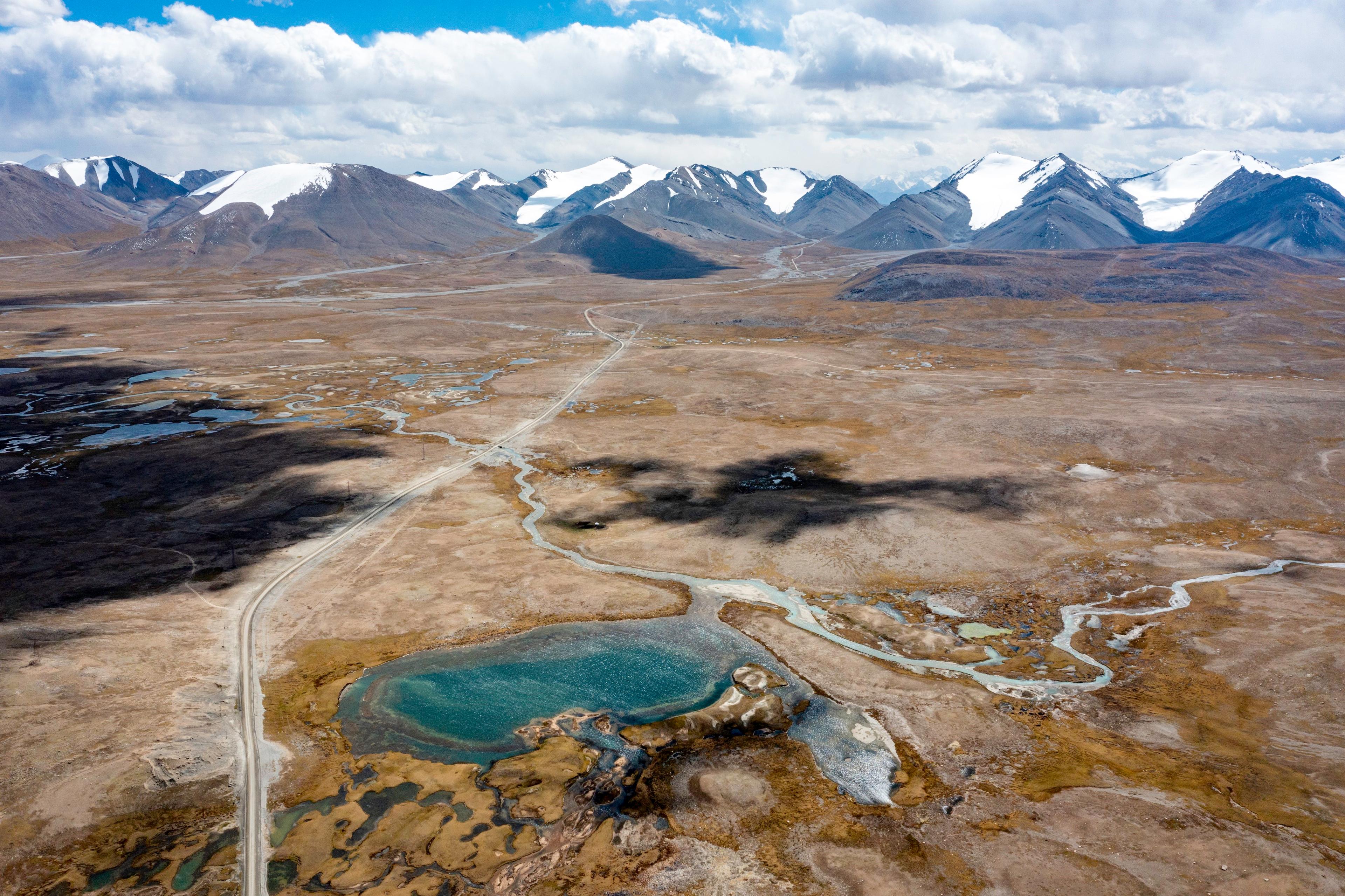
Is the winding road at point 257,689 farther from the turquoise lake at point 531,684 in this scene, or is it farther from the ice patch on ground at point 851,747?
the ice patch on ground at point 851,747

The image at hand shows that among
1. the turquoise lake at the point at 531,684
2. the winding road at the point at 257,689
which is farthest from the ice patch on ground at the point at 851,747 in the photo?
the winding road at the point at 257,689

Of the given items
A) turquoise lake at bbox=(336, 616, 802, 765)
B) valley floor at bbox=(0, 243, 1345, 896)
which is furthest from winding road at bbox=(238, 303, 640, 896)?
turquoise lake at bbox=(336, 616, 802, 765)

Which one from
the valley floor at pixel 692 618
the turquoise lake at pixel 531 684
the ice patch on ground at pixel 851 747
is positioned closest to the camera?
the valley floor at pixel 692 618

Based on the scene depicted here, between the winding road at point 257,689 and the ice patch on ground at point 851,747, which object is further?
the ice patch on ground at point 851,747

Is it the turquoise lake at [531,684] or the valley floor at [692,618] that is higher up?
the valley floor at [692,618]

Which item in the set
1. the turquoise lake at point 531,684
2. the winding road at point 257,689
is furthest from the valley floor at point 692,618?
Answer: the turquoise lake at point 531,684

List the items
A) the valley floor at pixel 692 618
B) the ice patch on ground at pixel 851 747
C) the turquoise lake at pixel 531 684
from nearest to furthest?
the valley floor at pixel 692 618 → the ice patch on ground at pixel 851 747 → the turquoise lake at pixel 531 684

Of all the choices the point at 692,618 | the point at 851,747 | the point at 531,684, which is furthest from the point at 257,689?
the point at 851,747

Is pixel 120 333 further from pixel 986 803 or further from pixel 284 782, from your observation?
pixel 986 803

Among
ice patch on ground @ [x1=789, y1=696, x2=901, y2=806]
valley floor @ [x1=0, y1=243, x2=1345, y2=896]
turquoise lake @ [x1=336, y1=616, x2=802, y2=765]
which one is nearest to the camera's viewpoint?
valley floor @ [x1=0, y1=243, x2=1345, y2=896]

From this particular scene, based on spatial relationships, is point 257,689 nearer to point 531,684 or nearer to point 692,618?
point 531,684

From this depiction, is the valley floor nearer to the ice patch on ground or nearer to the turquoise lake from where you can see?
the ice patch on ground
